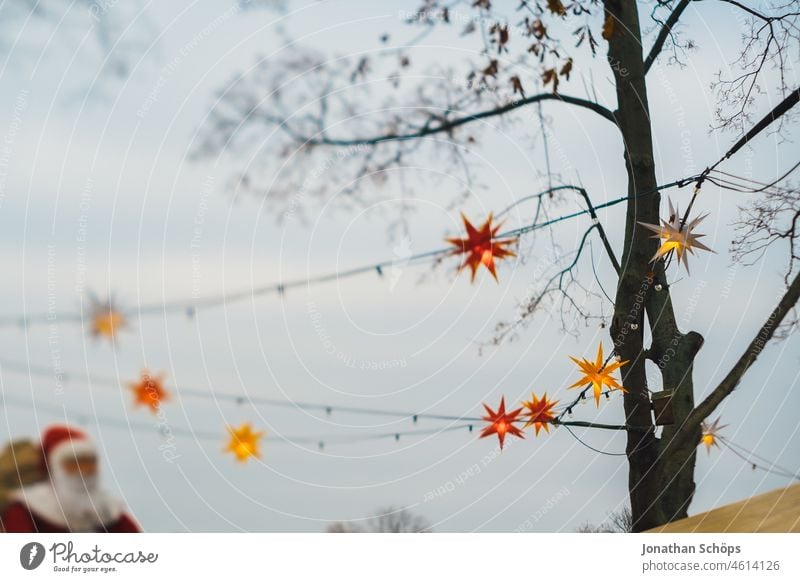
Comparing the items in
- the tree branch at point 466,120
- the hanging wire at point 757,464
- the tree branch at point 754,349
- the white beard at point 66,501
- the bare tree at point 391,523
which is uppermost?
the tree branch at point 466,120

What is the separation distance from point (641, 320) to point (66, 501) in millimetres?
1284

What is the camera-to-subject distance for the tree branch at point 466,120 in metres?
1.86

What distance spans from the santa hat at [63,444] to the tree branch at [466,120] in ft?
2.37

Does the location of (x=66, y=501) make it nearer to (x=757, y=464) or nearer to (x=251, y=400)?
(x=251, y=400)

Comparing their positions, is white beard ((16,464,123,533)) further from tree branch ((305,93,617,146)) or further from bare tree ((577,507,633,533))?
bare tree ((577,507,633,533))

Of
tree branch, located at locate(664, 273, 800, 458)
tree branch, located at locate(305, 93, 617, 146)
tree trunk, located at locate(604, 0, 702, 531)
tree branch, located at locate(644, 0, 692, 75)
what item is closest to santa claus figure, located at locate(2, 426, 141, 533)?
tree branch, located at locate(305, 93, 617, 146)

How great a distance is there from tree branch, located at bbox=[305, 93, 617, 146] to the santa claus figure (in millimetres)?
746

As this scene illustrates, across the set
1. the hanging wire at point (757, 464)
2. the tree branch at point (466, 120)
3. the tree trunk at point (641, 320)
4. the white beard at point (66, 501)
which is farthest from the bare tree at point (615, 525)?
the white beard at point (66, 501)

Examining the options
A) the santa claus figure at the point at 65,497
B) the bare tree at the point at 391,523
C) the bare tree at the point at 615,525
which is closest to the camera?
the santa claus figure at the point at 65,497

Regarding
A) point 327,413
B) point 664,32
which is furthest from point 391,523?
point 664,32

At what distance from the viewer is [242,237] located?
1789mm

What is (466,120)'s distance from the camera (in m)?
1.95

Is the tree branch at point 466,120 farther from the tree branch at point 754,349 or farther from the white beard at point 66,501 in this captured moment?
the white beard at point 66,501
